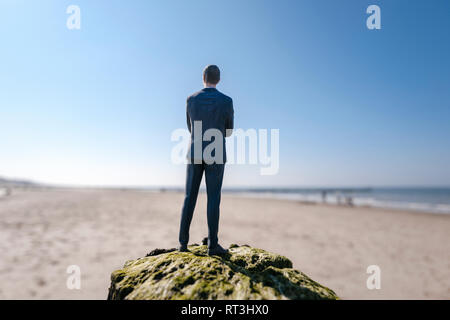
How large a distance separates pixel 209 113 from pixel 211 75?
643mm

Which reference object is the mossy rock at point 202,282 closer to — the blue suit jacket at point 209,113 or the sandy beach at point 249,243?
the blue suit jacket at point 209,113

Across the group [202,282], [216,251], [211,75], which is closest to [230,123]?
[211,75]

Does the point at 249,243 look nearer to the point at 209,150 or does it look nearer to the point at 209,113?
the point at 209,150

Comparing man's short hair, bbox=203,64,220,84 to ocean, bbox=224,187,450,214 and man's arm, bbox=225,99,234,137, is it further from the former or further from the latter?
ocean, bbox=224,187,450,214

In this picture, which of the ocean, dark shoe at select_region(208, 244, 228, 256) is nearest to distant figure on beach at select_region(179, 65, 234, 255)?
dark shoe at select_region(208, 244, 228, 256)

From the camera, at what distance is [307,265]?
31.2 feet

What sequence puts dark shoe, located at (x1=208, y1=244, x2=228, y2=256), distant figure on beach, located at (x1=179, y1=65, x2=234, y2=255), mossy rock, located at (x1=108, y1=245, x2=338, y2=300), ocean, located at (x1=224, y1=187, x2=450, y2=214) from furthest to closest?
ocean, located at (x1=224, y1=187, x2=450, y2=214), distant figure on beach, located at (x1=179, y1=65, x2=234, y2=255), dark shoe, located at (x1=208, y1=244, x2=228, y2=256), mossy rock, located at (x1=108, y1=245, x2=338, y2=300)

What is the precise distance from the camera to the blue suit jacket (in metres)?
3.58

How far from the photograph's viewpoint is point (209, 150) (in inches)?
139

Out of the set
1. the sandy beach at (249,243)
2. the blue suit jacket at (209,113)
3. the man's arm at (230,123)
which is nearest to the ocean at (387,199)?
the sandy beach at (249,243)
